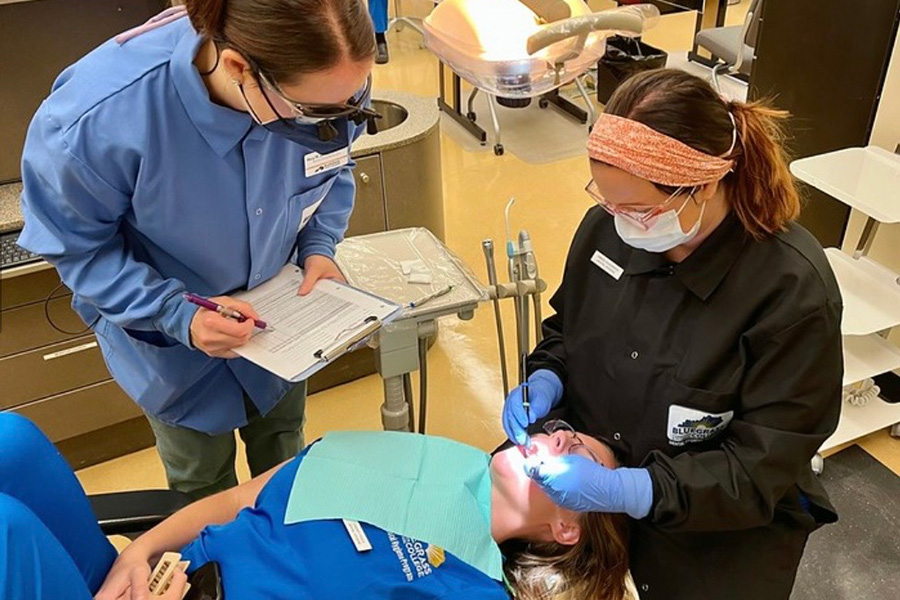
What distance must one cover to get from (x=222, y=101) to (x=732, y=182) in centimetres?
83

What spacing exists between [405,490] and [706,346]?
57 cm

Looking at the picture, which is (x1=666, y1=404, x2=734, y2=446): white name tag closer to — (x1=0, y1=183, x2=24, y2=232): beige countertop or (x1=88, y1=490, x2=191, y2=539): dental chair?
(x1=88, y1=490, x2=191, y2=539): dental chair

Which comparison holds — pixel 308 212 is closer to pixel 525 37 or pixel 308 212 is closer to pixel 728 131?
pixel 525 37

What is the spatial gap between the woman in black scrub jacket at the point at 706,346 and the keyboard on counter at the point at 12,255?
4.52ft

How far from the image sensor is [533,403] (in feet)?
5.12

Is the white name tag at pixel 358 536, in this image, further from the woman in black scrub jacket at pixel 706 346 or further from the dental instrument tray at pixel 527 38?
the dental instrument tray at pixel 527 38

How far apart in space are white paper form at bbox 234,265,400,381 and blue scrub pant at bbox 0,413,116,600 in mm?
342

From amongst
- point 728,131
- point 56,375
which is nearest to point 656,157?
point 728,131

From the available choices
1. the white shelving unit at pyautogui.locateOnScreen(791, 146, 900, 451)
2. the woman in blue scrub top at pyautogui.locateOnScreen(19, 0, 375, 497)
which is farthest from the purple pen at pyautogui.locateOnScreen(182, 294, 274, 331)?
the white shelving unit at pyautogui.locateOnScreen(791, 146, 900, 451)

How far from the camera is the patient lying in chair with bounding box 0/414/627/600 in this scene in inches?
48.9

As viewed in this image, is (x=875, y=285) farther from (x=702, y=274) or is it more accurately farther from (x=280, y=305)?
(x=280, y=305)

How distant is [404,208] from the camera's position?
261 cm

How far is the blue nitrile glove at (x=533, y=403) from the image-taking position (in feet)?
5.04

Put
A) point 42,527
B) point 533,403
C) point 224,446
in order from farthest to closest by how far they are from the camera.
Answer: point 224,446 < point 533,403 < point 42,527
